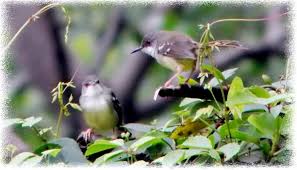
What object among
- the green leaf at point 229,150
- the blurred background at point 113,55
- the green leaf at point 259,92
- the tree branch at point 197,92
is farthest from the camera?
the blurred background at point 113,55

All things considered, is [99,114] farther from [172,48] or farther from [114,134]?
[114,134]

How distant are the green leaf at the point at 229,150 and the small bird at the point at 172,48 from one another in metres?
0.66

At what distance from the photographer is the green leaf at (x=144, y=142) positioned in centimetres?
102

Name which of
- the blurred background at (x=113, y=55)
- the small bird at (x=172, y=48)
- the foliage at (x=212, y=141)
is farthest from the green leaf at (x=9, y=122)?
the blurred background at (x=113, y=55)

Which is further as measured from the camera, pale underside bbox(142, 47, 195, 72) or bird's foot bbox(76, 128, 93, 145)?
pale underside bbox(142, 47, 195, 72)

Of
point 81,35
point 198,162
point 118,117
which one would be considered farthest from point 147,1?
point 81,35

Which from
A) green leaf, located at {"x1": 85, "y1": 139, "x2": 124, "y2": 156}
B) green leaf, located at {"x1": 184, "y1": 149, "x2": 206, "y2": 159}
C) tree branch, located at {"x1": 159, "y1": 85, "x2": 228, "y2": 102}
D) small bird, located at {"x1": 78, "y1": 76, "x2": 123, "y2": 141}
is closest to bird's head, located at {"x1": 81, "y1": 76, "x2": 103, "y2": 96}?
small bird, located at {"x1": 78, "y1": 76, "x2": 123, "y2": 141}

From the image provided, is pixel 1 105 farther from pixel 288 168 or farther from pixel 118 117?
pixel 118 117

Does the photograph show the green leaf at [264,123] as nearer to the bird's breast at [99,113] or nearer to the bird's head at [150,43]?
the bird's breast at [99,113]

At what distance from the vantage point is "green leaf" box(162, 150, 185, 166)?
0.95m

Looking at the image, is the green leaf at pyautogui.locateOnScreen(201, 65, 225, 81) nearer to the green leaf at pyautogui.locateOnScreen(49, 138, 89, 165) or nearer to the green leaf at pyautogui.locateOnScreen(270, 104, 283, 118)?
the green leaf at pyautogui.locateOnScreen(270, 104, 283, 118)

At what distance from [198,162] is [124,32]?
7.01 feet

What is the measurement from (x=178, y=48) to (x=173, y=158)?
0.91 meters

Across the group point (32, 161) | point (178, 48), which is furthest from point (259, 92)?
point (178, 48)
